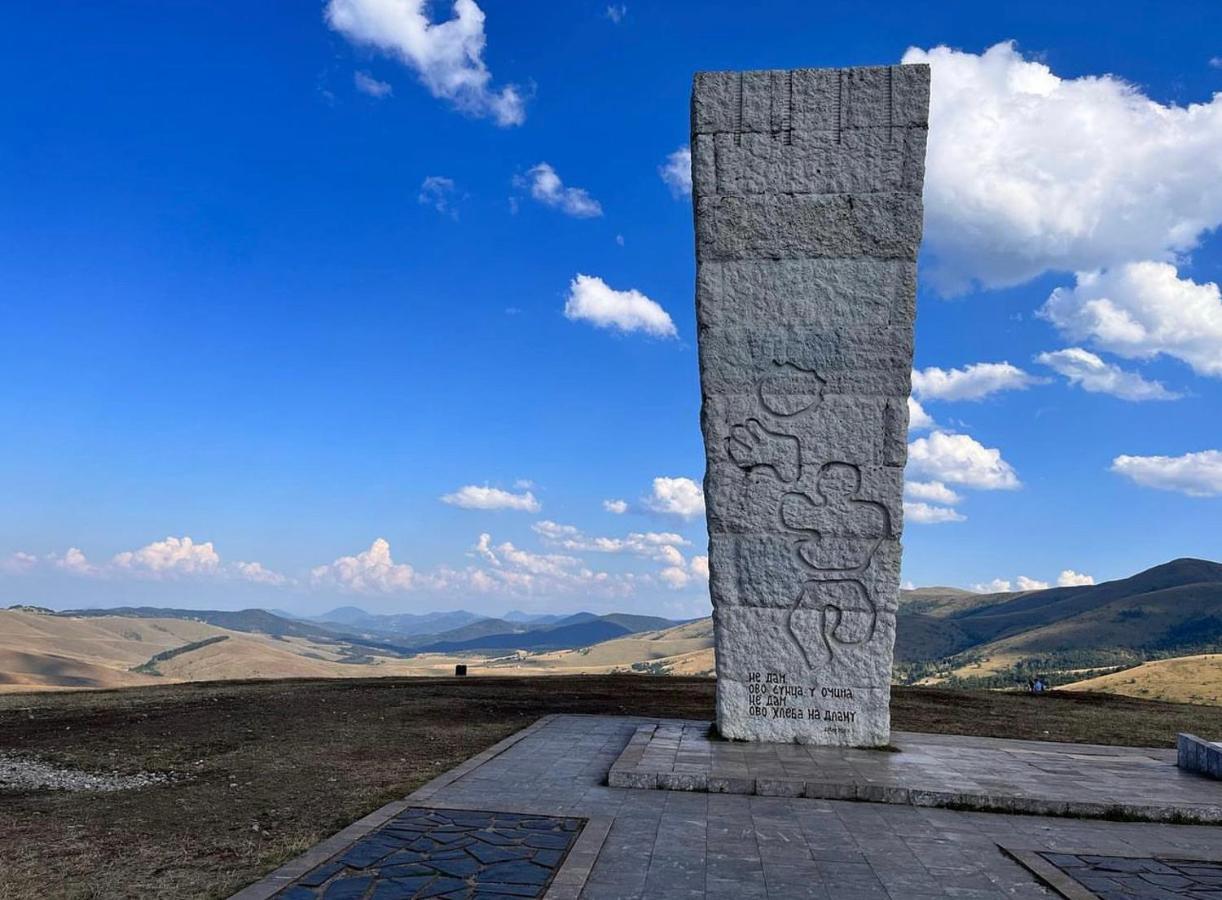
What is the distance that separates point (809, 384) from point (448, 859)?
6.80 m

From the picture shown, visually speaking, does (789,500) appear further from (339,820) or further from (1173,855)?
(339,820)

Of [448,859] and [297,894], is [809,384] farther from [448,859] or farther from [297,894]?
[297,894]

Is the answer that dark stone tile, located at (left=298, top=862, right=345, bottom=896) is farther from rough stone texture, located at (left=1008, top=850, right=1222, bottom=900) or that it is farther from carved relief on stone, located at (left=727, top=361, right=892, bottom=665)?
carved relief on stone, located at (left=727, top=361, right=892, bottom=665)

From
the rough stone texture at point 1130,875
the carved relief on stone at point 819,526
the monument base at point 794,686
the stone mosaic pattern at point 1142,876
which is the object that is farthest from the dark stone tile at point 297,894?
the carved relief on stone at point 819,526

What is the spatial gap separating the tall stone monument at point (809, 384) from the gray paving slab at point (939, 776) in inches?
30.4

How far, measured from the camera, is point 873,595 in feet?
33.1

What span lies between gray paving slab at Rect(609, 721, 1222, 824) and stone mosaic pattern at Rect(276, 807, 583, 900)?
1780 mm

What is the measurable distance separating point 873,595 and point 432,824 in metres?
5.84

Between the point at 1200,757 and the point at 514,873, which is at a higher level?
the point at 1200,757

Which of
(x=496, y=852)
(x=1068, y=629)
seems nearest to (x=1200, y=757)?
(x=496, y=852)

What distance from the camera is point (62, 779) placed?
873 centimetres

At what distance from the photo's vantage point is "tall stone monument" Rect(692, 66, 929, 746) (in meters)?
10.1

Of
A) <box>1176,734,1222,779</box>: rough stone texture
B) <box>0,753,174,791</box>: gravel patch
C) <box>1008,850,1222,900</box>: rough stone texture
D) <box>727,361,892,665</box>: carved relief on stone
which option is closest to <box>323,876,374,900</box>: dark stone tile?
<box>0,753,174,791</box>: gravel patch

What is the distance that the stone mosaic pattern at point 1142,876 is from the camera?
Answer: 554 cm
